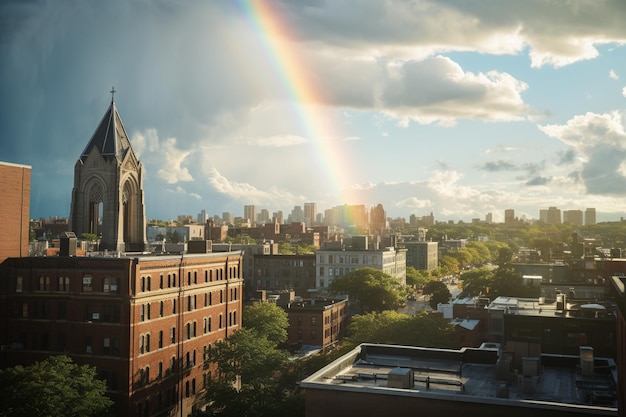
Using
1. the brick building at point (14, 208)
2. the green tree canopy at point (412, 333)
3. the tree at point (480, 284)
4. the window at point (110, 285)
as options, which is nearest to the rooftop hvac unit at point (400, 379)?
the window at point (110, 285)

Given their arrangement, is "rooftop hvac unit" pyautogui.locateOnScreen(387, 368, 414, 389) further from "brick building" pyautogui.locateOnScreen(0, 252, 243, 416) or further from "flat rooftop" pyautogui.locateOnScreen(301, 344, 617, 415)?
"brick building" pyautogui.locateOnScreen(0, 252, 243, 416)

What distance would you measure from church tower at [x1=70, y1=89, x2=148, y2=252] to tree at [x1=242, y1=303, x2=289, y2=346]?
16.2 m

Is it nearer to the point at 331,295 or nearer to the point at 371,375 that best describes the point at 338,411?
the point at 371,375

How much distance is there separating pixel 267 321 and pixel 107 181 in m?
25.5

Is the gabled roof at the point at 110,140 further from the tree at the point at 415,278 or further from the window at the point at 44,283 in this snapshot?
the tree at the point at 415,278

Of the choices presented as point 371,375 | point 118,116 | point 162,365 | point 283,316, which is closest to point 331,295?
point 283,316

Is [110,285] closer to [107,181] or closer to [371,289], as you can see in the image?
[107,181]

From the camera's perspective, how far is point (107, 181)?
7919 centimetres

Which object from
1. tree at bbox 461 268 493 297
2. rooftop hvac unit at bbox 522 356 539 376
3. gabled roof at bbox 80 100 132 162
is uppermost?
gabled roof at bbox 80 100 132 162

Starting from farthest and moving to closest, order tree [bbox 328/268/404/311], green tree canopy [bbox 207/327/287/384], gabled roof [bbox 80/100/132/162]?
tree [bbox 328/268/404/311]
gabled roof [bbox 80/100/132/162]
green tree canopy [bbox 207/327/287/384]

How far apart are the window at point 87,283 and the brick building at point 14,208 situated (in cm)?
924

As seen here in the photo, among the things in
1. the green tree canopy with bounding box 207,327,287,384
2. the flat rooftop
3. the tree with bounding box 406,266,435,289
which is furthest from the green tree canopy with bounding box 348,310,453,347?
the tree with bounding box 406,266,435,289

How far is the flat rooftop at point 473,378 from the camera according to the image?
30.0 m

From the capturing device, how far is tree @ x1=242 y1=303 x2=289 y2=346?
7925 centimetres
